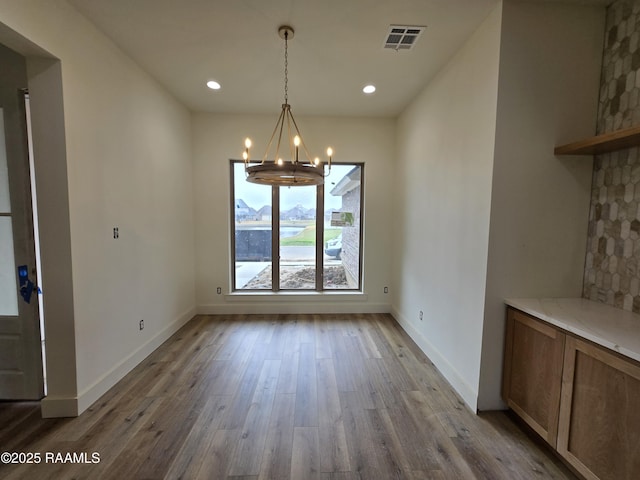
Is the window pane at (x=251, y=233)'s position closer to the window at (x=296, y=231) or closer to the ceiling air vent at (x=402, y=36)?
the window at (x=296, y=231)

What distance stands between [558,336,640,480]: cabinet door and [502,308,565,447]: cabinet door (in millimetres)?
65

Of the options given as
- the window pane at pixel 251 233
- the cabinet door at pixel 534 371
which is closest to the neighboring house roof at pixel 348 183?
the window pane at pixel 251 233

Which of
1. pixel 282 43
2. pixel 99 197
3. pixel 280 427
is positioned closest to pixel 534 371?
pixel 280 427

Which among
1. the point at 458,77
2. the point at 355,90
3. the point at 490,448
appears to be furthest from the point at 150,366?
the point at 458,77

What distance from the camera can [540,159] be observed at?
212 cm

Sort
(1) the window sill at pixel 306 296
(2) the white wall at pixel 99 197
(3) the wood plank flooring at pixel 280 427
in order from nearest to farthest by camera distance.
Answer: (3) the wood plank flooring at pixel 280 427
(2) the white wall at pixel 99 197
(1) the window sill at pixel 306 296

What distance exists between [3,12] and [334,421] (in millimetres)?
3386

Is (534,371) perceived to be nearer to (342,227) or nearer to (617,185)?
(617,185)

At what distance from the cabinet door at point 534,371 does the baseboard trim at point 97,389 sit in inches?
131

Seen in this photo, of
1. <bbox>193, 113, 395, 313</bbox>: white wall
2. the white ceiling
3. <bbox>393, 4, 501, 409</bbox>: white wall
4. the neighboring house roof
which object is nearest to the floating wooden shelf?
<bbox>393, 4, 501, 409</bbox>: white wall

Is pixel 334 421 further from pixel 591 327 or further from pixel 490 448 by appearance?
pixel 591 327

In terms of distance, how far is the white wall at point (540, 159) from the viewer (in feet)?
6.74

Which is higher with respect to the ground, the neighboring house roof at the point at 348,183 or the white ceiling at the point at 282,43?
the white ceiling at the point at 282,43

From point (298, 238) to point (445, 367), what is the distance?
280 centimetres
